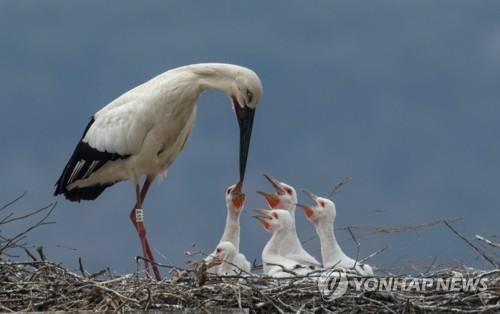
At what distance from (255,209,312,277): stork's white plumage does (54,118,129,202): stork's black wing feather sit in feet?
4.55

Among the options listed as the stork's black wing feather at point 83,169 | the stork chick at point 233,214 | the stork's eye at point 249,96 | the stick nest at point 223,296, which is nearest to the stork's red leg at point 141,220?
the stork's black wing feather at point 83,169

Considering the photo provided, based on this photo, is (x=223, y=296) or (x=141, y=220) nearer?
(x=223, y=296)

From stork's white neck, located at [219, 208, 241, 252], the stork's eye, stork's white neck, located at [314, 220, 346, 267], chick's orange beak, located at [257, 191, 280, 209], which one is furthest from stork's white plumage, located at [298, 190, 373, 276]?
the stork's eye

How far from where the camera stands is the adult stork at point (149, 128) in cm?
1075

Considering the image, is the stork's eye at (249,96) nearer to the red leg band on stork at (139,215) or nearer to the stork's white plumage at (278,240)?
the stork's white plumage at (278,240)

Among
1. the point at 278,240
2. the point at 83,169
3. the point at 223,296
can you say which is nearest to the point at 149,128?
the point at 83,169

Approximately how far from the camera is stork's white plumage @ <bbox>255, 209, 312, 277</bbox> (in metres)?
10.1

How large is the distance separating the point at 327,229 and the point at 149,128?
171 cm

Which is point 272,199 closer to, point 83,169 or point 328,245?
point 328,245

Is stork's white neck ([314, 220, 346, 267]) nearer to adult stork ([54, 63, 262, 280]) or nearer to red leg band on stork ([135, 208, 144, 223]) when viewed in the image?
adult stork ([54, 63, 262, 280])

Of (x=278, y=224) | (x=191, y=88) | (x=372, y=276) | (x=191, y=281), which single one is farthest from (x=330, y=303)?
(x=191, y=88)

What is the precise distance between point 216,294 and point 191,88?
3003mm

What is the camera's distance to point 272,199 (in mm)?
11266

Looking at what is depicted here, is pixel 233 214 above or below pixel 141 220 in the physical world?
above
